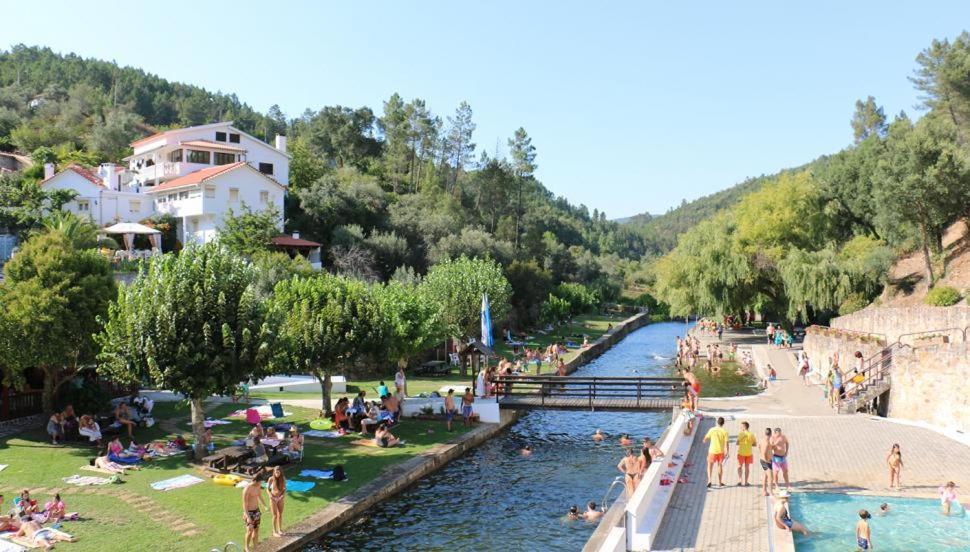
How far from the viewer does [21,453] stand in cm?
1889

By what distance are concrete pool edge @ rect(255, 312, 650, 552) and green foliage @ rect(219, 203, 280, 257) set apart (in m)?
25.4

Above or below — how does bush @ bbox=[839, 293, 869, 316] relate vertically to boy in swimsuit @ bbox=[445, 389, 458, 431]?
above

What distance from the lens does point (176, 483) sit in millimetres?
16891

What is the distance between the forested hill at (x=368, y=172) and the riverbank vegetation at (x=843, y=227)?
18136mm

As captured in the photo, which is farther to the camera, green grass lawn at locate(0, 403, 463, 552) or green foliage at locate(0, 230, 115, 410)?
green foliage at locate(0, 230, 115, 410)

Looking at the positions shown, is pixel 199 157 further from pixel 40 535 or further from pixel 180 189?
pixel 40 535

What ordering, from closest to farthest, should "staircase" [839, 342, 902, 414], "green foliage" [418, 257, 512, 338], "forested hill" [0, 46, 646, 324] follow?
"staircase" [839, 342, 902, 414]
"green foliage" [418, 257, 512, 338]
"forested hill" [0, 46, 646, 324]

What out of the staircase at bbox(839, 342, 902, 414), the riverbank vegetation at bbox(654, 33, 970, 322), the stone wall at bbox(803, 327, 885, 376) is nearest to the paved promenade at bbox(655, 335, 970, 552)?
the staircase at bbox(839, 342, 902, 414)

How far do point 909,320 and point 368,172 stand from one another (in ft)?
223

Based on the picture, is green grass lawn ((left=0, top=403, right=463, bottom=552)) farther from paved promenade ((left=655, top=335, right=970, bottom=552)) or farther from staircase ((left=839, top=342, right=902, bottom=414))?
staircase ((left=839, top=342, right=902, bottom=414))

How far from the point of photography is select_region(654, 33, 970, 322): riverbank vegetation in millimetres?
45375

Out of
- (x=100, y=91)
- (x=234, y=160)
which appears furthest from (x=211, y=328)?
(x=100, y=91)

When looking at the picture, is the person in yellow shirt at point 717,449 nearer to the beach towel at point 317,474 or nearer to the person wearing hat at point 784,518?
the person wearing hat at point 784,518

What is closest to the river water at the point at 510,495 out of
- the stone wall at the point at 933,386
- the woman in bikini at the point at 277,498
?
the woman in bikini at the point at 277,498
